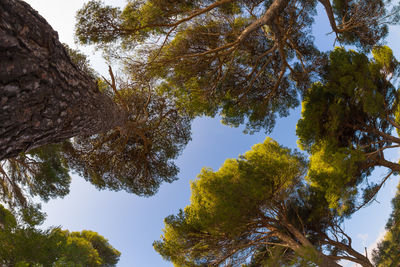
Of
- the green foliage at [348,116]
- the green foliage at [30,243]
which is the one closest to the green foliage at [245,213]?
the green foliage at [348,116]

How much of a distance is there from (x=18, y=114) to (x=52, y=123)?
1.54 ft

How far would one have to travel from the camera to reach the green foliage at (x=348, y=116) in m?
5.29

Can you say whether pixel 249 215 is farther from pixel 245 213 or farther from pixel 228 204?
pixel 228 204

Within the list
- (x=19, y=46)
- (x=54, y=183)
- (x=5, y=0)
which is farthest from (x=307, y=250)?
(x=54, y=183)

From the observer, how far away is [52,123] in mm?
1949

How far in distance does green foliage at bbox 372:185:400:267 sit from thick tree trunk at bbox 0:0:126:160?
8791 mm

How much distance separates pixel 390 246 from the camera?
6922mm

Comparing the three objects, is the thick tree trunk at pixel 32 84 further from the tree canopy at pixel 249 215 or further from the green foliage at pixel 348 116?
the green foliage at pixel 348 116

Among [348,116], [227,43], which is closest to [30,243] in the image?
[227,43]

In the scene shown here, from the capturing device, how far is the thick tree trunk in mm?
1365

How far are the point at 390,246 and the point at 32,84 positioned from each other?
34.6 ft

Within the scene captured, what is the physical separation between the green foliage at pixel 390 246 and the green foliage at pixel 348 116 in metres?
1.95

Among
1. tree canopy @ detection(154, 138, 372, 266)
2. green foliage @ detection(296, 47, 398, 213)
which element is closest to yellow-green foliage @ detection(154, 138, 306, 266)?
tree canopy @ detection(154, 138, 372, 266)

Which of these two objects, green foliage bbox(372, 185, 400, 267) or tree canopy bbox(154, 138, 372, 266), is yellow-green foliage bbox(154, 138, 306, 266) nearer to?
tree canopy bbox(154, 138, 372, 266)
